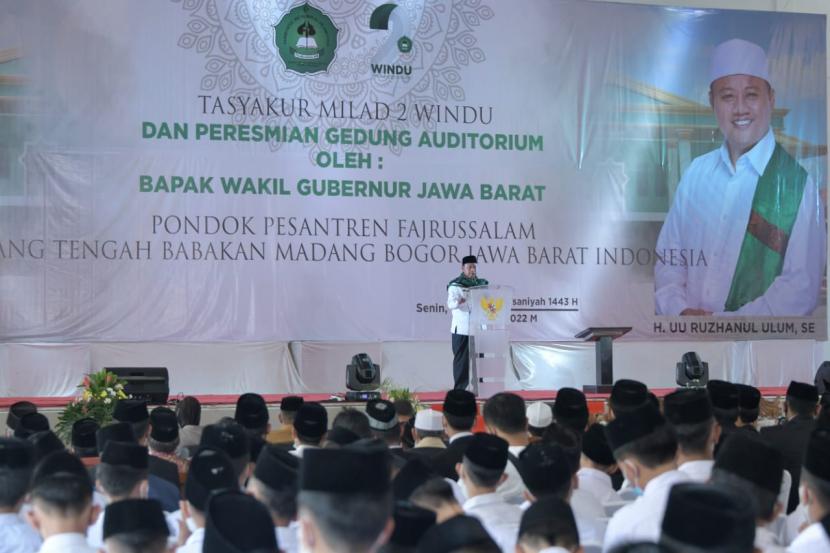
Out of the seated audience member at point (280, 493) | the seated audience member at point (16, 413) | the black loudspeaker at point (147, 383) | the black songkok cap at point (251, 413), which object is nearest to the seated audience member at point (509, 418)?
the black songkok cap at point (251, 413)

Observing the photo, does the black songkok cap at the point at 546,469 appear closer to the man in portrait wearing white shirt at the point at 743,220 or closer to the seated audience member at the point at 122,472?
the seated audience member at the point at 122,472

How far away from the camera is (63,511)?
2760mm

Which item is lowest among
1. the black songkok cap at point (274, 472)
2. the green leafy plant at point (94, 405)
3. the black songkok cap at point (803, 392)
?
the green leafy plant at point (94, 405)

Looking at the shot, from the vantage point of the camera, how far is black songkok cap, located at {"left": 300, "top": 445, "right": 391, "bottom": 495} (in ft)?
6.35

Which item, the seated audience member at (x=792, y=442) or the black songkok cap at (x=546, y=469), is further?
the seated audience member at (x=792, y=442)

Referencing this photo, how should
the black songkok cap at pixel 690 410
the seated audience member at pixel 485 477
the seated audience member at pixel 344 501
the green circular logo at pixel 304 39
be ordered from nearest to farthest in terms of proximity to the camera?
the seated audience member at pixel 344 501
the seated audience member at pixel 485 477
the black songkok cap at pixel 690 410
the green circular logo at pixel 304 39

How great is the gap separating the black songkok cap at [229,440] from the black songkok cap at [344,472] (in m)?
1.70

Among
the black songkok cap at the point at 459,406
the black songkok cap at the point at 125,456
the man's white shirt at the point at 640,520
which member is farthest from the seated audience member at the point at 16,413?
the man's white shirt at the point at 640,520

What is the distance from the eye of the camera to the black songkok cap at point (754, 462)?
9.65ft

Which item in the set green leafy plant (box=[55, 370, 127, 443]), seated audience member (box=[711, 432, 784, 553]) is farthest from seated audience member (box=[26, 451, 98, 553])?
green leafy plant (box=[55, 370, 127, 443])

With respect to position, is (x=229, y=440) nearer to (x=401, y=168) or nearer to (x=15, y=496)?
(x=15, y=496)

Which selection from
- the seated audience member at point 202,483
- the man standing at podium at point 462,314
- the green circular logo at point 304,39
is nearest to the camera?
the seated audience member at point 202,483

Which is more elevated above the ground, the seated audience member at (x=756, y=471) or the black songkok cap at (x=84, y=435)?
the seated audience member at (x=756, y=471)

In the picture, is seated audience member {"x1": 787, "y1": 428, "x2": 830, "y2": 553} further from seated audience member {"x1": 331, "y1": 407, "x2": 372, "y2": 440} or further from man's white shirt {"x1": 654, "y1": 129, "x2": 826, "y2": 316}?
man's white shirt {"x1": 654, "y1": 129, "x2": 826, "y2": 316}
